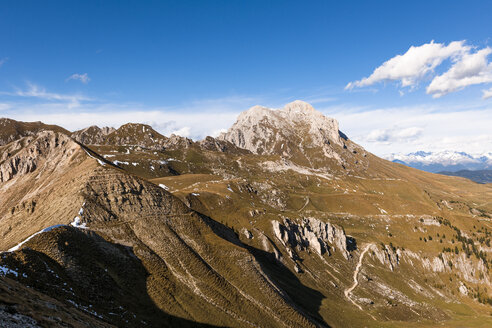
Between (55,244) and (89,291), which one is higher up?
(55,244)

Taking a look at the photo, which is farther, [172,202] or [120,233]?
[172,202]

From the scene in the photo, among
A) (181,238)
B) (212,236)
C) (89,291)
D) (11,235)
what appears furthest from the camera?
(212,236)

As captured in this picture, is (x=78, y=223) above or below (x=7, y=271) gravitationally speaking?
above

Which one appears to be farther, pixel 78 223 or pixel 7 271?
pixel 78 223

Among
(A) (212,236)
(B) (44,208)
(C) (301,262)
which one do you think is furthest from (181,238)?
(C) (301,262)

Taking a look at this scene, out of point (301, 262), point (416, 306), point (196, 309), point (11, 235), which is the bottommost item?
point (416, 306)

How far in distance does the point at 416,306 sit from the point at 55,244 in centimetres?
22146

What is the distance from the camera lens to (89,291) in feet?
254

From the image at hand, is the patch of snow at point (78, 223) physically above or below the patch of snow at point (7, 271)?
above

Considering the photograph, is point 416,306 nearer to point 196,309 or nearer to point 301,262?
point 301,262

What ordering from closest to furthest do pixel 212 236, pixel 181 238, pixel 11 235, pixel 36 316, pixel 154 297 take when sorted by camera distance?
pixel 36 316 < pixel 154 297 < pixel 11 235 < pixel 181 238 < pixel 212 236

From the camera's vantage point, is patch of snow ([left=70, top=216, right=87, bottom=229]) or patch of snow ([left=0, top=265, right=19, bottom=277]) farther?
patch of snow ([left=70, top=216, right=87, bottom=229])

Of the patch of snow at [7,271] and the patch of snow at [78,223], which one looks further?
the patch of snow at [78,223]

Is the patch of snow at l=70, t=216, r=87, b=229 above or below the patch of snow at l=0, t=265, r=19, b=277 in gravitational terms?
above
